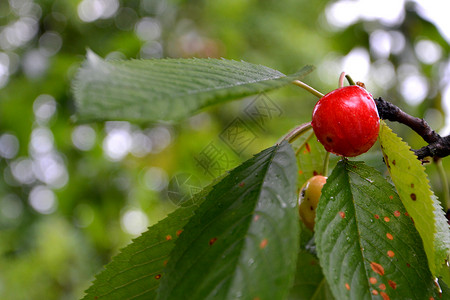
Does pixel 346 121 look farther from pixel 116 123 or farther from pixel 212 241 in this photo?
pixel 116 123

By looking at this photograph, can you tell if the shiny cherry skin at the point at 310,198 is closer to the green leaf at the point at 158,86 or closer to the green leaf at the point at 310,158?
the green leaf at the point at 310,158

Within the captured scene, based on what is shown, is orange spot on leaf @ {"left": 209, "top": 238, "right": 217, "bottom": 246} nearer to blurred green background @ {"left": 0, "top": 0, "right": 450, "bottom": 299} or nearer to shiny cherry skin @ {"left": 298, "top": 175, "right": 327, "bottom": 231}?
shiny cherry skin @ {"left": 298, "top": 175, "right": 327, "bottom": 231}

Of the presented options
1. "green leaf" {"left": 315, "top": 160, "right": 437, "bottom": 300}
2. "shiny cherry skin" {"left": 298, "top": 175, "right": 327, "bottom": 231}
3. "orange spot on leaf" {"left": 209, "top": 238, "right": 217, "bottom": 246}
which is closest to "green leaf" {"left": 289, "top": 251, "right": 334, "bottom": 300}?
"shiny cherry skin" {"left": 298, "top": 175, "right": 327, "bottom": 231}

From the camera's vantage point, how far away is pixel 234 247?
0.57 metres

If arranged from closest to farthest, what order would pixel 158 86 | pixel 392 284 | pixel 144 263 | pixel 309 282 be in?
pixel 158 86, pixel 392 284, pixel 144 263, pixel 309 282

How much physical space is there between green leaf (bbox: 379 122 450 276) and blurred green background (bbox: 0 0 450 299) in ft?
5.01

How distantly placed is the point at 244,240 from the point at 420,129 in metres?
0.45

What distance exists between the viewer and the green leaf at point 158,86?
0.46 metres

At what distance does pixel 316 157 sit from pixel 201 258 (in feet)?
1.81

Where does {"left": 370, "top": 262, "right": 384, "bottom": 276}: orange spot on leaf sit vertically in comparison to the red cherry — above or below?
below

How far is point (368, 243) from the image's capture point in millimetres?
660

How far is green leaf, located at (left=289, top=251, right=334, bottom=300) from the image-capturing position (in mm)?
1028

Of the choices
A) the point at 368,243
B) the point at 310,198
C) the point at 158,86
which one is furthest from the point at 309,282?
the point at 158,86

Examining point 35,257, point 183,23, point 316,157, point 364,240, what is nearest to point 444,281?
point 364,240
